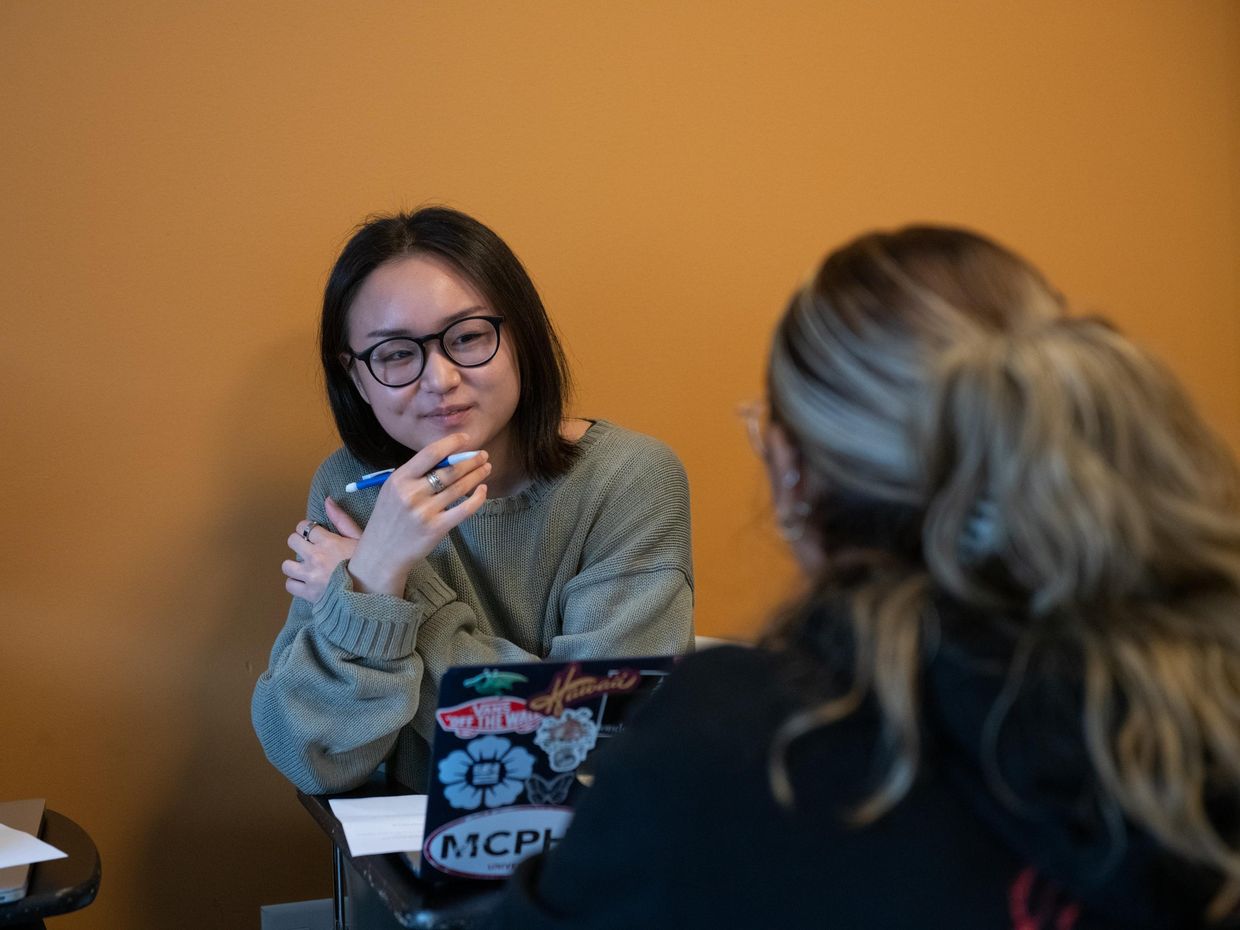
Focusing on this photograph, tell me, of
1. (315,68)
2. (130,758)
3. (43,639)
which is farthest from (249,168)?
(130,758)

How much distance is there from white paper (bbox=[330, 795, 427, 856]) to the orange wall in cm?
49

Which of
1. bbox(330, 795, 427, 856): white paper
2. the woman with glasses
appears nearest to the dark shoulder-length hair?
the woman with glasses

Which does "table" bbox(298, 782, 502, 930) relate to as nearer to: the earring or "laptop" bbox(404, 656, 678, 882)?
"laptop" bbox(404, 656, 678, 882)

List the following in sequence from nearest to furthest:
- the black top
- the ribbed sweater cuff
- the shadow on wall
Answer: the black top → the ribbed sweater cuff → the shadow on wall

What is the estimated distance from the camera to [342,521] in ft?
5.48

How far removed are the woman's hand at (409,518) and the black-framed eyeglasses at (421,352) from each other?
116 millimetres

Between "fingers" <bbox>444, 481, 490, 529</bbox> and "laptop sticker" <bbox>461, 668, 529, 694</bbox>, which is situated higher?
"laptop sticker" <bbox>461, 668, 529, 694</bbox>

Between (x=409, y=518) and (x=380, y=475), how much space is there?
0.15 m

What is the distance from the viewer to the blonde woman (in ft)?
2.39

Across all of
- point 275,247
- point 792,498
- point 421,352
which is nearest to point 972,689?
point 792,498

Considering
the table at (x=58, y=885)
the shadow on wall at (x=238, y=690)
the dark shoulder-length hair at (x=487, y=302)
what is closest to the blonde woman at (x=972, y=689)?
the table at (x=58, y=885)

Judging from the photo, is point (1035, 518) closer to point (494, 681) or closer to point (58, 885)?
point (494, 681)

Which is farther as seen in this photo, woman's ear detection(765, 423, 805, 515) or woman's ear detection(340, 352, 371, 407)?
woman's ear detection(340, 352, 371, 407)

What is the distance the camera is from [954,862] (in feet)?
2.43
